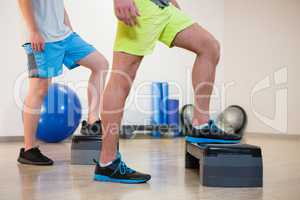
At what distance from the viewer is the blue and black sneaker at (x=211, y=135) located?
86.2 inches

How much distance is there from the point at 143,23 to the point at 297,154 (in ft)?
7.00

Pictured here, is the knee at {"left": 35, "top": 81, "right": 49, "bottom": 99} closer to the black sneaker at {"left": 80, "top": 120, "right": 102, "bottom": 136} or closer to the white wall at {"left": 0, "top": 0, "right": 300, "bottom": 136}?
the black sneaker at {"left": 80, "top": 120, "right": 102, "bottom": 136}

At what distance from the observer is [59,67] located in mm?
2699

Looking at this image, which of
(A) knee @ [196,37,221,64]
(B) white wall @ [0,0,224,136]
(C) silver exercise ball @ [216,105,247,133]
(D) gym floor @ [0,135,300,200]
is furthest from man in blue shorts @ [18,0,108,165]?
(C) silver exercise ball @ [216,105,247,133]

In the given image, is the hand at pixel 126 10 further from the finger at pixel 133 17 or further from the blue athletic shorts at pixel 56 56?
the blue athletic shorts at pixel 56 56

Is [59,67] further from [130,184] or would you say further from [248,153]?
[248,153]

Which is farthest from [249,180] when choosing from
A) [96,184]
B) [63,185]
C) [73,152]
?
[73,152]

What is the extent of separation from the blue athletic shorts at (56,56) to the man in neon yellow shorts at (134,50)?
77 centimetres

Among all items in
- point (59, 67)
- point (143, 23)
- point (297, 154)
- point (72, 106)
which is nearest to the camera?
point (143, 23)

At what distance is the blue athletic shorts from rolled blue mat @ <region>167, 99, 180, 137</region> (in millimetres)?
2815

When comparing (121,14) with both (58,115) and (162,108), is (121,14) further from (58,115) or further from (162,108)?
(162,108)

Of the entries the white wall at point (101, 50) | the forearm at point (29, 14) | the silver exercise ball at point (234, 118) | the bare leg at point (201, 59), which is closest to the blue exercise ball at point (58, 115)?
the white wall at point (101, 50)

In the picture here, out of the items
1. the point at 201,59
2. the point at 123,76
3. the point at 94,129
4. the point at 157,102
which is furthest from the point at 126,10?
the point at 157,102

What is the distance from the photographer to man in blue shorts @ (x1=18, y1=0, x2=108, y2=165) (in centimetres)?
267
